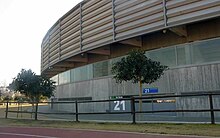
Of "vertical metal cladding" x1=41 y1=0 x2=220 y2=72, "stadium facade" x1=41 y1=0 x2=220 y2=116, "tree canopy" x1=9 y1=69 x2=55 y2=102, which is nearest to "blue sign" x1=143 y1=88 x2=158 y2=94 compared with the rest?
"stadium facade" x1=41 y1=0 x2=220 y2=116

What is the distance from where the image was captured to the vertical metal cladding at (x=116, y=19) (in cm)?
1694

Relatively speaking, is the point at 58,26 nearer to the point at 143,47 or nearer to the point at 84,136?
the point at 143,47

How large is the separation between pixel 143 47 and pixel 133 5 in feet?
13.1

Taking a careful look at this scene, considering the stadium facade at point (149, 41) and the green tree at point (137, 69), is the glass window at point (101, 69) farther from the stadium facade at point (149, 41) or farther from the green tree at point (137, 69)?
the green tree at point (137, 69)

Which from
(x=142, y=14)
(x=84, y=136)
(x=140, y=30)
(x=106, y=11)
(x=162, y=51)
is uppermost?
(x=106, y=11)

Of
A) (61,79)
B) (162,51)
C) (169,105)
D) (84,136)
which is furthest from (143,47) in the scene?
(61,79)

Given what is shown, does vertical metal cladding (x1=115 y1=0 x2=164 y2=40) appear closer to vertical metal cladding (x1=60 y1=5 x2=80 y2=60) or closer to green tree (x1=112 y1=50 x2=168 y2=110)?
green tree (x1=112 y1=50 x2=168 y2=110)

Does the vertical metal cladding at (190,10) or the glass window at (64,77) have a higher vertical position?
the vertical metal cladding at (190,10)

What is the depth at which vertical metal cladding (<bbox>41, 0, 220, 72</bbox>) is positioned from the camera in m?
16.9

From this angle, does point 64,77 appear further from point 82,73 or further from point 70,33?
point 70,33

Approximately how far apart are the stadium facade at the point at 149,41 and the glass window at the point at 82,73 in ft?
0.23

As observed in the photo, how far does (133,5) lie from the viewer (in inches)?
806

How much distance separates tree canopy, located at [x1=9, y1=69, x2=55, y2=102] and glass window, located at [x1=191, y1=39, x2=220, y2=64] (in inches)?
500

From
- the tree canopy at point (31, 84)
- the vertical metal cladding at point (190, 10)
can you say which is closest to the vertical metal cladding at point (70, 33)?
the tree canopy at point (31, 84)
